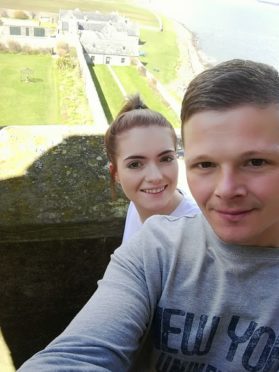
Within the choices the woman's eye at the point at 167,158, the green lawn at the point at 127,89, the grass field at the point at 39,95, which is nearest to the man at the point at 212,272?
the woman's eye at the point at 167,158

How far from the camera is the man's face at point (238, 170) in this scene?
1002mm

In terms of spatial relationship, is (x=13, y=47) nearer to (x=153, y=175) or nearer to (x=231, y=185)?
(x=153, y=175)

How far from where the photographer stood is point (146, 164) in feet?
6.70

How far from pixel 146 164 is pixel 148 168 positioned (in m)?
0.03

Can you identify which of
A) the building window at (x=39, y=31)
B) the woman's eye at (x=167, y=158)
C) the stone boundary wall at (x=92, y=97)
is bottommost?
the building window at (x=39, y=31)

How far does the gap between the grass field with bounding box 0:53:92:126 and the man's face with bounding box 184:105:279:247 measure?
36.3 m

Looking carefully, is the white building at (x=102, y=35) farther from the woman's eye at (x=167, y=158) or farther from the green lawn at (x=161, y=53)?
the woman's eye at (x=167, y=158)

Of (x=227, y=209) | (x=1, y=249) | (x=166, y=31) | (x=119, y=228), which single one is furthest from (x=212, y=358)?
(x=166, y=31)

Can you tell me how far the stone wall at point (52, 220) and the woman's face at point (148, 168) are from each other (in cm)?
10

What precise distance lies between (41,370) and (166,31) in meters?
94.0

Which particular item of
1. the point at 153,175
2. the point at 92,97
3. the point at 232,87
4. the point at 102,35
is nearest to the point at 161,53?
the point at 102,35

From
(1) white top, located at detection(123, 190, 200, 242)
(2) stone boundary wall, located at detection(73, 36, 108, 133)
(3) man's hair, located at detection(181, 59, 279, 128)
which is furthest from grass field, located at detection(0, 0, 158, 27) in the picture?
(3) man's hair, located at detection(181, 59, 279, 128)

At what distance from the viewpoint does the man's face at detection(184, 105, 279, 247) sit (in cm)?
100

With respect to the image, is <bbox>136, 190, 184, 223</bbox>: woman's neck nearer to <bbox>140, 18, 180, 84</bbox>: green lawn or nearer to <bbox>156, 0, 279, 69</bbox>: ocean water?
<bbox>156, 0, 279, 69</bbox>: ocean water
